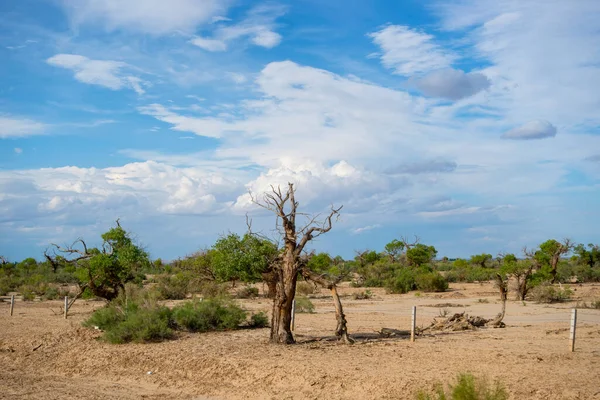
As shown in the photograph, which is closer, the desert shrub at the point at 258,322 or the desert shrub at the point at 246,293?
the desert shrub at the point at 258,322

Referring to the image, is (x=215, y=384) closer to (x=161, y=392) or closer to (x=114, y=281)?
(x=161, y=392)

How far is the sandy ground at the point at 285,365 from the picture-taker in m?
12.8

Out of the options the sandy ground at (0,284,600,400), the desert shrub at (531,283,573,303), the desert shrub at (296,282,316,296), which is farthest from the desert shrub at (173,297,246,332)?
the desert shrub at (296,282,316,296)

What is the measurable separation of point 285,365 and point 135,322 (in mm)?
6243

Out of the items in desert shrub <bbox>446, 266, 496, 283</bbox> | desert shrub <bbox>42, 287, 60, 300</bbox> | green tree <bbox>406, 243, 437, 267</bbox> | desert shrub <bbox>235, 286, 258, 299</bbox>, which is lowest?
desert shrub <bbox>42, 287, 60, 300</bbox>

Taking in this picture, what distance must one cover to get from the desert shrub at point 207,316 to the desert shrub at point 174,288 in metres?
18.6

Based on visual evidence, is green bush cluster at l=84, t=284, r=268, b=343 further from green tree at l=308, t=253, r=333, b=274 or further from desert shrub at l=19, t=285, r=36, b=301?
green tree at l=308, t=253, r=333, b=274

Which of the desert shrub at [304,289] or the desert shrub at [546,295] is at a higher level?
the desert shrub at [546,295]

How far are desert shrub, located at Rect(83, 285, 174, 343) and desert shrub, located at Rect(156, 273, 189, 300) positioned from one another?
1828 cm

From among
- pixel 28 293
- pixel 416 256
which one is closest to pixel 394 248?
pixel 416 256

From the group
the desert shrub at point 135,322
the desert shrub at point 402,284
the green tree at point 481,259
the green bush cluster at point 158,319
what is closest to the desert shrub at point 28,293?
the green bush cluster at point 158,319

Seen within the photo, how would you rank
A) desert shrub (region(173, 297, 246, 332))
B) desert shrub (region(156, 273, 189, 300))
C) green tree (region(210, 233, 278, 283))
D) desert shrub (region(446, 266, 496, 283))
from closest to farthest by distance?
desert shrub (region(173, 297, 246, 332)), green tree (region(210, 233, 278, 283)), desert shrub (region(156, 273, 189, 300)), desert shrub (region(446, 266, 496, 283))

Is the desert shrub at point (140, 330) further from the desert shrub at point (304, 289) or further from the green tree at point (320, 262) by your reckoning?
the green tree at point (320, 262)

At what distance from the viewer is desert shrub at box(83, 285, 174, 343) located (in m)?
18.3
